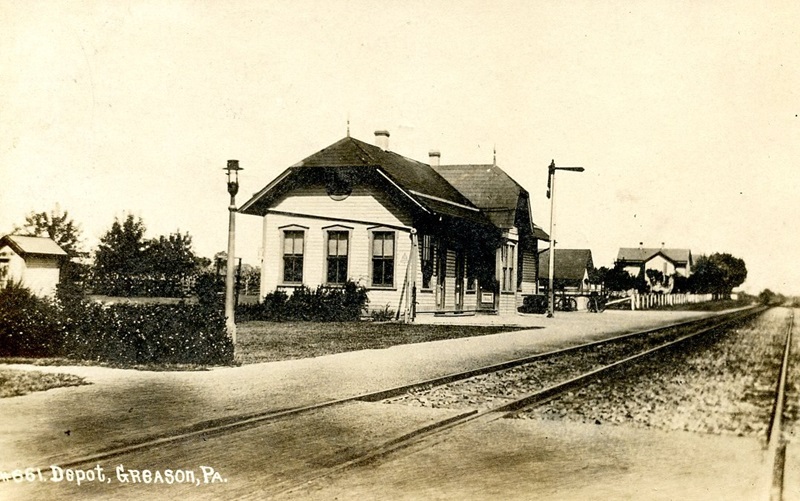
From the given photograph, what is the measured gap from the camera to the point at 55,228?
11188 millimetres

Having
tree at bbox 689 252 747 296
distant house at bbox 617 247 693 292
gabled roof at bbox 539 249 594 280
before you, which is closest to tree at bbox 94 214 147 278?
gabled roof at bbox 539 249 594 280

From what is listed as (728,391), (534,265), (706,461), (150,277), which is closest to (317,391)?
(706,461)

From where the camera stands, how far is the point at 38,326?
1221 cm

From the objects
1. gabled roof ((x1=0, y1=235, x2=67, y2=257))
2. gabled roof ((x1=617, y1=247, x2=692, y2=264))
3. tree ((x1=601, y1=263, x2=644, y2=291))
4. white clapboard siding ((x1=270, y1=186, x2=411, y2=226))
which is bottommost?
gabled roof ((x1=0, y1=235, x2=67, y2=257))

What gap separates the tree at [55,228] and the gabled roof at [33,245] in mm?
102

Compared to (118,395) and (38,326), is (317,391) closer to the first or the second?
(118,395)

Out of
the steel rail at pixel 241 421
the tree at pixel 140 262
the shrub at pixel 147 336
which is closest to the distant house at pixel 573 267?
the tree at pixel 140 262

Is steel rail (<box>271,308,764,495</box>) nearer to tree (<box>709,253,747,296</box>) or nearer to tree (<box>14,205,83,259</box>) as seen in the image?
tree (<box>14,205,83,259</box>)

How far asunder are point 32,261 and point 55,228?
202 centimetres

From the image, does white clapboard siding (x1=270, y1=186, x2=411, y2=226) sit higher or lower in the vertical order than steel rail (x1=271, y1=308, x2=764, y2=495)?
higher

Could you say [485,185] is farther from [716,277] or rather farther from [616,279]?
[716,277]

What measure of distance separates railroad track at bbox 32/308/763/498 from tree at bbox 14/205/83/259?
14.9 ft

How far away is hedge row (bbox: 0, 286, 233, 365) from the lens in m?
12.0

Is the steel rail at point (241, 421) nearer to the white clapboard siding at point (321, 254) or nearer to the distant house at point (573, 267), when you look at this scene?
the white clapboard siding at point (321, 254)
